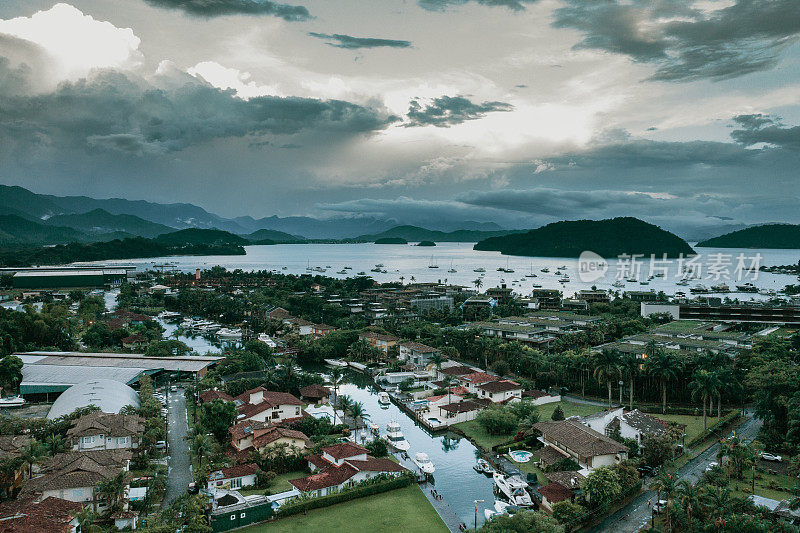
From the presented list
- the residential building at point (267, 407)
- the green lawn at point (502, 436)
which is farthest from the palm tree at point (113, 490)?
the green lawn at point (502, 436)

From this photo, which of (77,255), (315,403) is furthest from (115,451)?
(77,255)

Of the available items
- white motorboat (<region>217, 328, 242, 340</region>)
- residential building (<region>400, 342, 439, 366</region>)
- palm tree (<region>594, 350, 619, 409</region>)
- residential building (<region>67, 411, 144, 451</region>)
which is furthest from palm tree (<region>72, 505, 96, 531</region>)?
white motorboat (<region>217, 328, 242, 340</region>)

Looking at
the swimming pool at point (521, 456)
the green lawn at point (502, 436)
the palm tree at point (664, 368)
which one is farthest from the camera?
the palm tree at point (664, 368)

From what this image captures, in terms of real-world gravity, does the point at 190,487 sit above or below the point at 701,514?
below

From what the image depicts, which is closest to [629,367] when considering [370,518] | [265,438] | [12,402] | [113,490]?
[370,518]

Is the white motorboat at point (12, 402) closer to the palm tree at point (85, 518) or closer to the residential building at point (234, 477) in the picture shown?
the residential building at point (234, 477)

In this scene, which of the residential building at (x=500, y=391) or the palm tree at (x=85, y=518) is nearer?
the palm tree at (x=85, y=518)

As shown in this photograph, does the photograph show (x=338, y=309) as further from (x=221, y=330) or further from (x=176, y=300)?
(x=176, y=300)
